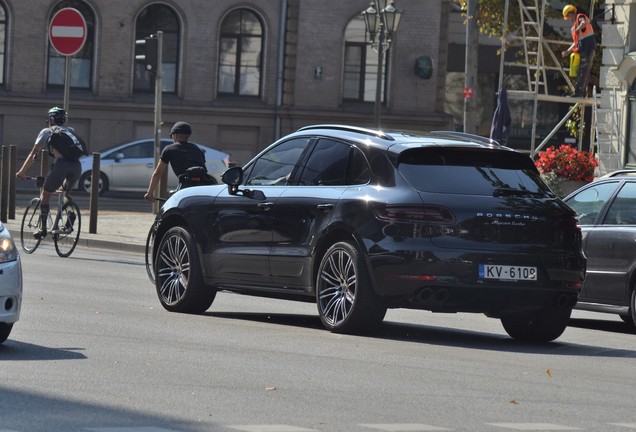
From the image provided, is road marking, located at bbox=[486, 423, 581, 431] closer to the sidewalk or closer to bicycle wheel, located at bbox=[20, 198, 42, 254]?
bicycle wheel, located at bbox=[20, 198, 42, 254]

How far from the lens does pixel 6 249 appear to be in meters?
10.2

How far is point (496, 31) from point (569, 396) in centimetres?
2899

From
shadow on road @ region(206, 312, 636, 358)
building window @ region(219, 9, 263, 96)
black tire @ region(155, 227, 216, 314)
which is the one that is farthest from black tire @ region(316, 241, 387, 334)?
building window @ region(219, 9, 263, 96)

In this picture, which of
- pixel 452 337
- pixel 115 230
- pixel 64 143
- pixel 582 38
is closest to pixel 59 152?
pixel 64 143

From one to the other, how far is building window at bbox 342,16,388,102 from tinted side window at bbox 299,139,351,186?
30890mm

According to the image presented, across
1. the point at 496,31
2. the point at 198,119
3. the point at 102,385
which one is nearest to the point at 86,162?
the point at 198,119

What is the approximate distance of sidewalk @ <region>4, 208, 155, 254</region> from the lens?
74.6 ft

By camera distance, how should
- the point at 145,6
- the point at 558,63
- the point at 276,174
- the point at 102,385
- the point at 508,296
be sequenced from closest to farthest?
the point at 102,385 < the point at 508,296 < the point at 276,174 < the point at 558,63 < the point at 145,6

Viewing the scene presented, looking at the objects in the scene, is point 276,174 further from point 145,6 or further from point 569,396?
point 145,6

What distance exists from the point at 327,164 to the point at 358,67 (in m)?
31.3

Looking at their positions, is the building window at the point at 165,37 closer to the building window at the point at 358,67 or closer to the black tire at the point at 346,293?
the building window at the point at 358,67

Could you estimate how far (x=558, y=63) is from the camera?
3566cm

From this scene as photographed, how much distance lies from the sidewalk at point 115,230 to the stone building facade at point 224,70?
11.6 metres

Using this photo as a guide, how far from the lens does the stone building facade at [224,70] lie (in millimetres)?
41656
